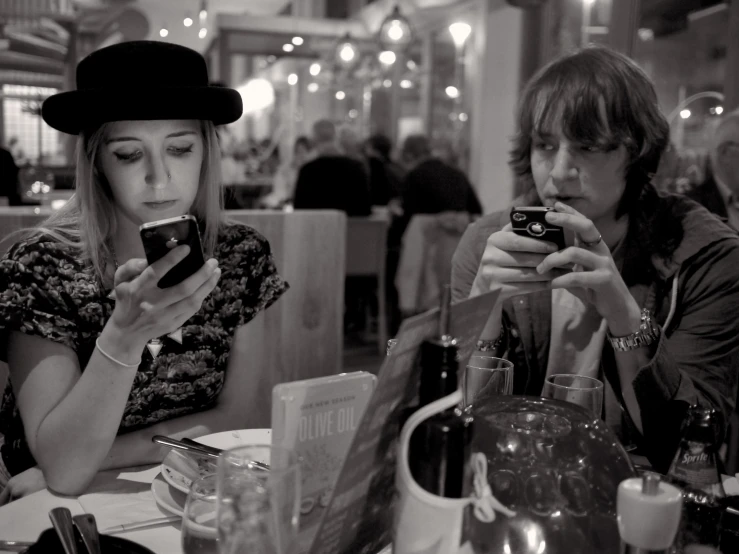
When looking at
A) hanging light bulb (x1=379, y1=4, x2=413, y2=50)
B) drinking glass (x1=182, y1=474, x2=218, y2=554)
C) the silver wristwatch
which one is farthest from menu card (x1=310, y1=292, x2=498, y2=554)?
hanging light bulb (x1=379, y1=4, x2=413, y2=50)

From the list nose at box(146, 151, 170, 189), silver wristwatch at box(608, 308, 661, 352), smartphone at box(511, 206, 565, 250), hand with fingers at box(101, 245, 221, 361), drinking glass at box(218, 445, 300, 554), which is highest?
nose at box(146, 151, 170, 189)

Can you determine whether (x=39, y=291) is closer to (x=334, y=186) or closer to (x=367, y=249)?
(x=367, y=249)

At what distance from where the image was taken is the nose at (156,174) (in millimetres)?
1160

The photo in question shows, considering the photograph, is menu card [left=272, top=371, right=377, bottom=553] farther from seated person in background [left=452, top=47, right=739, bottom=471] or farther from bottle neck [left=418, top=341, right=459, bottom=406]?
seated person in background [left=452, top=47, right=739, bottom=471]

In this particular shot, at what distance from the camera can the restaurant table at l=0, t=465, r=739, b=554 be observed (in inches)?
30.6

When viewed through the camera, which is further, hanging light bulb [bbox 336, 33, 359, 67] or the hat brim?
hanging light bulb [bbox 336, 33, 359, 67]

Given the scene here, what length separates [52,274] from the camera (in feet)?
4.04

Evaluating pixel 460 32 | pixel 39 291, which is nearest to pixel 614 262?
pixel 39 291

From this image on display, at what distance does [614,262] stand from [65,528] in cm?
102

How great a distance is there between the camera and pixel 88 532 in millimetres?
667

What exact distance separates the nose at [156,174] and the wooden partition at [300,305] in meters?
0.57

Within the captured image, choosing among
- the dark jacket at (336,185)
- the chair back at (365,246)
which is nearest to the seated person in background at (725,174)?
the chair back at (365,246)

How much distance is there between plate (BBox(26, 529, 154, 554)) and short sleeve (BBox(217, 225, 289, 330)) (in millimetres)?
787

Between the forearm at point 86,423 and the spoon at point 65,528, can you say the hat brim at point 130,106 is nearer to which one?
the forearm at point 86,423
